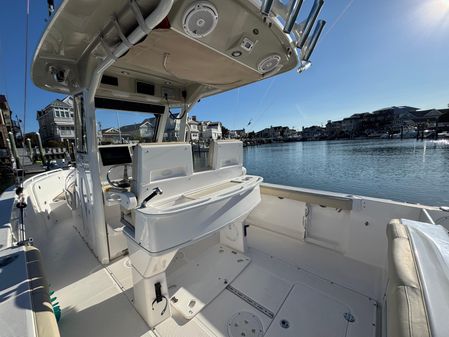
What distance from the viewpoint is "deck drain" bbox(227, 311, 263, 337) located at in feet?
4.23

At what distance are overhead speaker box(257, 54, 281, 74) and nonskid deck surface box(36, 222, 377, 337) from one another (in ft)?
6.63

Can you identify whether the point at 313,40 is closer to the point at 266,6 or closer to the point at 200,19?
the point at 266,6

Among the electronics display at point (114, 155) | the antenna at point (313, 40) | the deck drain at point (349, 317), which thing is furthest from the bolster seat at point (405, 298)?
the electronics display at point (114, 155)

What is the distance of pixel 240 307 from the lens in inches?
58.8

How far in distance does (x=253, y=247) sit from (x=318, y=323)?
38.2 inches

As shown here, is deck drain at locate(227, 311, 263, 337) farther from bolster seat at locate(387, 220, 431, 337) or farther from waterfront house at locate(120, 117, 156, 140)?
waterfront house at locate(120, 117, 156, 140)

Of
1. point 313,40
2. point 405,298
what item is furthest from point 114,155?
point 405,298

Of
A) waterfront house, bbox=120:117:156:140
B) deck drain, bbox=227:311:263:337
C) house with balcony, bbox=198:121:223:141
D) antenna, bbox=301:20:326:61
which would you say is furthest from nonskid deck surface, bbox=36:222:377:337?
antenna, bbox=301:20:326:61

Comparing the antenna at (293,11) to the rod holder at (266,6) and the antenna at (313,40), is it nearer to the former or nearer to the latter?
the rod holder at (266,6)

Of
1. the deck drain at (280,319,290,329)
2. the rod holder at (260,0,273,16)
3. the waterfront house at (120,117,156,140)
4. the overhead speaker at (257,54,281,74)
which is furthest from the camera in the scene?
the waterfront house at (120,117,156,140)

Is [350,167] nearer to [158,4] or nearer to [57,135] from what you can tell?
[158,4]

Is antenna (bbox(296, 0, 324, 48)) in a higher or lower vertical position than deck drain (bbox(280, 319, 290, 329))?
higher

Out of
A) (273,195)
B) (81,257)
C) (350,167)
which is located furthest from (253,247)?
(350,167)

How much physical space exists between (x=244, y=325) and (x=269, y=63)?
220 cm
